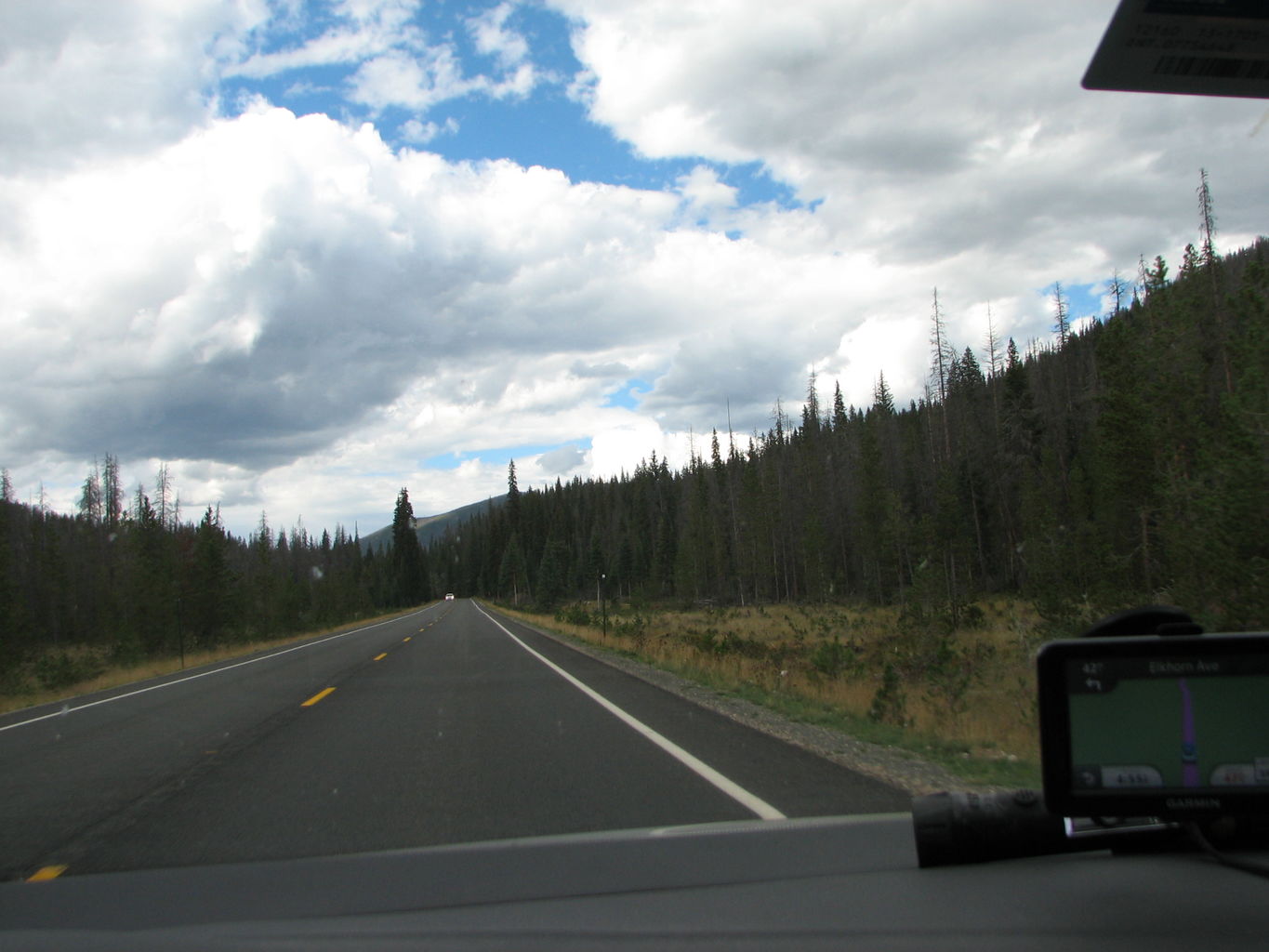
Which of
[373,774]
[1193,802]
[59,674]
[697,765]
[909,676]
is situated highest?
[1193,802]

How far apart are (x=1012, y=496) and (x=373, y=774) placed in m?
59.8

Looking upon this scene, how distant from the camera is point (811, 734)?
992 cm

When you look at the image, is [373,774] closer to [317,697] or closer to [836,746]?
[836,746]

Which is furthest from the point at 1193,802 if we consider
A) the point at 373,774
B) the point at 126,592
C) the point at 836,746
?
the point at 126,592

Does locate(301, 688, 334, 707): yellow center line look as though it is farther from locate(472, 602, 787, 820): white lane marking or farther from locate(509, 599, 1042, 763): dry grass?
locate(509, 599, 1042, 763): dry grass

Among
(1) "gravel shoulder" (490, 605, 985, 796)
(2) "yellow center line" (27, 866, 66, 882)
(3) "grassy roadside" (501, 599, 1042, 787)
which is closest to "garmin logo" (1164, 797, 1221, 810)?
(1) "gravel shoulder" (490, 605, 985, 796)

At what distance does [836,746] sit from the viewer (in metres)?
9.07

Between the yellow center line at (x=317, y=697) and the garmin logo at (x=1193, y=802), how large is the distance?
13.8m

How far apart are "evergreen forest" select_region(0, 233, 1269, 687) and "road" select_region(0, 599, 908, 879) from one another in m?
9.08

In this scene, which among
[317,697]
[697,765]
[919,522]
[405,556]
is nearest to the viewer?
[697,765]

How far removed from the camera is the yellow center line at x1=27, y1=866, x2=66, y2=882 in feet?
16.6

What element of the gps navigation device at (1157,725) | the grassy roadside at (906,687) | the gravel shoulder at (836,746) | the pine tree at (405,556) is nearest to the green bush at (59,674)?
the grassy roadside at (906,687)

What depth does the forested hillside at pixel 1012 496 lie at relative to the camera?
13.9 meters

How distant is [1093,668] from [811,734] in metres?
8.21
